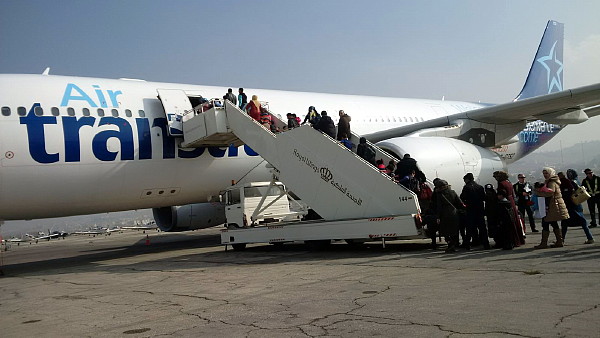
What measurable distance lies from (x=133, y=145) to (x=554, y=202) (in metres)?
7.47

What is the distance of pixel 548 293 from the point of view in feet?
13.8

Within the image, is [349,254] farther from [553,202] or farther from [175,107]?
[175,107]

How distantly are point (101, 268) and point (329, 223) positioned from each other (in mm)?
4558

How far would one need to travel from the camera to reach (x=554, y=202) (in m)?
Answer: 6.98

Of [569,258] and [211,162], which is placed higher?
[211,162]

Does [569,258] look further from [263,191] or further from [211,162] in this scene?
[211,162]

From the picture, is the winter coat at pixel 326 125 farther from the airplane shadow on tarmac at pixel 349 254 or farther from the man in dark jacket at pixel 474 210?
the man in dark jacket at pixel 474 210

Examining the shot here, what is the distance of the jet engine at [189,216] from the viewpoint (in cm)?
1424

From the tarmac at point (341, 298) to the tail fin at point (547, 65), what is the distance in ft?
46.1

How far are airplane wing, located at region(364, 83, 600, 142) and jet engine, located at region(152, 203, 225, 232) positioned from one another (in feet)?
16.6

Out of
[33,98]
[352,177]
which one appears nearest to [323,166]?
[352,177]

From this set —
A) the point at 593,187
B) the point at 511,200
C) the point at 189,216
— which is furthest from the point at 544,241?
the point at 189,216

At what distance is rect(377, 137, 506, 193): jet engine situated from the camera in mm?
9891

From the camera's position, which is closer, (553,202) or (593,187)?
(553,202)
